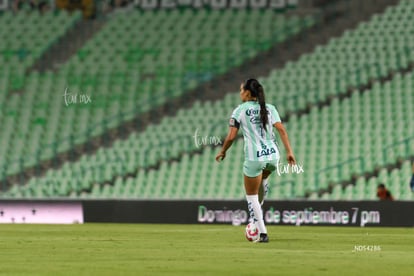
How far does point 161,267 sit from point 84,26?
27.8m

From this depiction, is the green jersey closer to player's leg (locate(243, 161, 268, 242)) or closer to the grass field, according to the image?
player's leg (locate(243, 161, 268, 242))

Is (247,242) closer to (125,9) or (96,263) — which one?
(96,263)

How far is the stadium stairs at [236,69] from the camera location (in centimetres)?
3306

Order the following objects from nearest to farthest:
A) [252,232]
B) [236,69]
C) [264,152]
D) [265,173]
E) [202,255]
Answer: [202,255] → [264,152] → [252,232] → [265,173] → [236,69]

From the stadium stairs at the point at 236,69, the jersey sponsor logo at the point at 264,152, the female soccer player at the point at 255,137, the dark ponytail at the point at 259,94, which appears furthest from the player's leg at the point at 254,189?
the stadium stairs at the point at 236,69

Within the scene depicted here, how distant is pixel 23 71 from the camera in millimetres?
36594

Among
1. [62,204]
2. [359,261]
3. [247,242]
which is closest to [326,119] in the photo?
[62,204]

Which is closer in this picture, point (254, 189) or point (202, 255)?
point (202, 255)

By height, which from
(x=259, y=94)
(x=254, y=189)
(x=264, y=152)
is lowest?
(x=254, y=189)

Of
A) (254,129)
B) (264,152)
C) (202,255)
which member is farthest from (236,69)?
(202,255)

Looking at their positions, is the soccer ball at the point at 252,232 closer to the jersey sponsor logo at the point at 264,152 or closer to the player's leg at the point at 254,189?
the player's leg at the point at 254,189

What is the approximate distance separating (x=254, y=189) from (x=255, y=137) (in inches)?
27.9

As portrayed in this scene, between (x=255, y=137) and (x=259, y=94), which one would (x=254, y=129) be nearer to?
(x=255, y=137)

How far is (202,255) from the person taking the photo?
43.1ft
